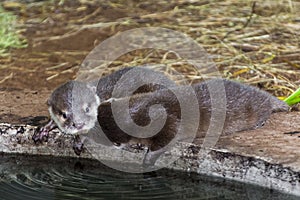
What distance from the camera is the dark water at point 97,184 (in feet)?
12.5

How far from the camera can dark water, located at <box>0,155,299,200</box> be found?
12.5ft

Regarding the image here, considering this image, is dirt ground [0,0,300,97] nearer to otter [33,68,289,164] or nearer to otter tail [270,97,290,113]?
otter tail [270,97,290,113]

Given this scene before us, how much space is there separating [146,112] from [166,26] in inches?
110

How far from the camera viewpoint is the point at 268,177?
3.70 m

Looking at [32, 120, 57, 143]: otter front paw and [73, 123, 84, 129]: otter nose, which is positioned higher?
[73, 123, 84, 129]: otter nose

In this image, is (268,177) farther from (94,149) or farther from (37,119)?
(37,119)

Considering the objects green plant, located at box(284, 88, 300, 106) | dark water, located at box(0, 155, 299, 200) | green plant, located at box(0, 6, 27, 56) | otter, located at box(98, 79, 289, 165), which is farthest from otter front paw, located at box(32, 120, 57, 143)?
green plant, located at box(0, 6, 27, 56)

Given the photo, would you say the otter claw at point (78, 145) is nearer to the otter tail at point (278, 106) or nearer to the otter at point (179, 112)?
the otter at point (179, 112)

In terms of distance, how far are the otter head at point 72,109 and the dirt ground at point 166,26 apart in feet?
4.86

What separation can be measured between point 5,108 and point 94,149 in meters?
0.75

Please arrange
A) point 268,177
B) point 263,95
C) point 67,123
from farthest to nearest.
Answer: point 263,95 → point 67,123 → point 268,177

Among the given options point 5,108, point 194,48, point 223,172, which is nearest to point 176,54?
point 194,48

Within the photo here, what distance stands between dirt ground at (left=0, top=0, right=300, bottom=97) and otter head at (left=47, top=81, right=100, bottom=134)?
1.48 m

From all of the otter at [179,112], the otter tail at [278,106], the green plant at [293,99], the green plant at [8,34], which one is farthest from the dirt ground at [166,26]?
the otter at [179,112]
